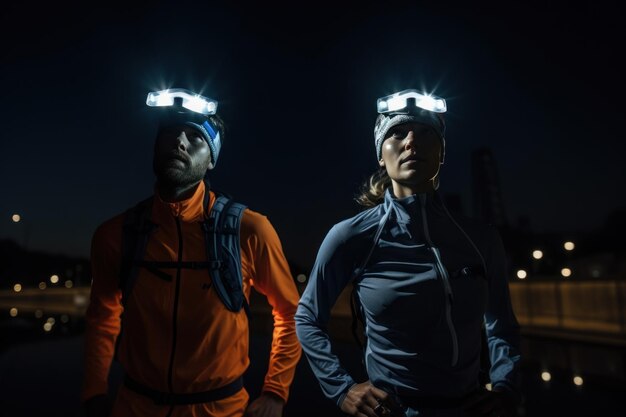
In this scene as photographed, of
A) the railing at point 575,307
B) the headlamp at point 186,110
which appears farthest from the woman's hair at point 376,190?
the railing at point 575,307

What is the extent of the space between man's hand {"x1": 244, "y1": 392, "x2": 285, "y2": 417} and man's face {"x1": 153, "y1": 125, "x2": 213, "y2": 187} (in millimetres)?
1557

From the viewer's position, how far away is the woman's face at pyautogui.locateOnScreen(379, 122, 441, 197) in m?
2.91

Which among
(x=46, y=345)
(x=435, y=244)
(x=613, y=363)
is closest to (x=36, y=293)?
(x=46, y=345)

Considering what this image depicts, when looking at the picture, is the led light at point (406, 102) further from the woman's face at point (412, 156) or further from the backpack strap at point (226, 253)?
the backpack strap at point (226, 253)

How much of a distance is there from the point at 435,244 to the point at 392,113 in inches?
38.1

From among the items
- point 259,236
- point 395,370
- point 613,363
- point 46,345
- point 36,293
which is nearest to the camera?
point 395,370

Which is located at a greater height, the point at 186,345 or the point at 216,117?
the point at 216,117

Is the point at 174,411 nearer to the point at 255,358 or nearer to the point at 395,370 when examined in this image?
the point at 395,370

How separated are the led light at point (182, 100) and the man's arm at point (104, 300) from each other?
0.99 m

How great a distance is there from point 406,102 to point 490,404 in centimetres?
192

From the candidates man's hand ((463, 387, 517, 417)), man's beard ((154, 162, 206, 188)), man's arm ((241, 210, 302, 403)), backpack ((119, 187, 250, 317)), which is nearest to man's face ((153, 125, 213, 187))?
man's beard ((154, 162, 206, 188))

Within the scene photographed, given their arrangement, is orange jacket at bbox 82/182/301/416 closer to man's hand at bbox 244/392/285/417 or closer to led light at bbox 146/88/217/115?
man's hand at bbox 244/392/285/417

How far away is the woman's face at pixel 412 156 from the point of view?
291 cm

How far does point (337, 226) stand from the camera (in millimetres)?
2965
